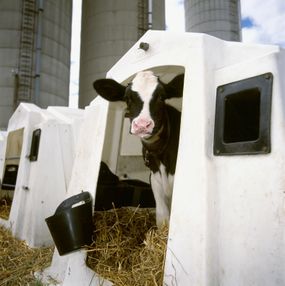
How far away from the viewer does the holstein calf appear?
7.80 feet

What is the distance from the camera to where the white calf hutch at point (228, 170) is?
141 cm

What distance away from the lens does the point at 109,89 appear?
2.64 metres

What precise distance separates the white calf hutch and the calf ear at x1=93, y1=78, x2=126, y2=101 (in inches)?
26.1

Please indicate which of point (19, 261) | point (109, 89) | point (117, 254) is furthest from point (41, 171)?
point (117, 254)

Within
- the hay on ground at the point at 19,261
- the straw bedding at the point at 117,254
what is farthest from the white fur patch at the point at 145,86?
the hay on ground at the point at 19,261

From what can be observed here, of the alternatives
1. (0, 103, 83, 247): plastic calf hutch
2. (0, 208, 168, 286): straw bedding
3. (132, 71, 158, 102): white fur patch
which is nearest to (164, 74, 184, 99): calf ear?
(132, 71, 158, 102): white fur patch

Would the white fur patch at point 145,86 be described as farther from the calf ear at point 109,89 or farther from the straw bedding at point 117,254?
the straw bedding at point 117,254

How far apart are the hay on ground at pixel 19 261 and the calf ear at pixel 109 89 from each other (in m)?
1.44

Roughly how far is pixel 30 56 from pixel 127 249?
8148 mm

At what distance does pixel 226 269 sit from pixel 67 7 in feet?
35.2

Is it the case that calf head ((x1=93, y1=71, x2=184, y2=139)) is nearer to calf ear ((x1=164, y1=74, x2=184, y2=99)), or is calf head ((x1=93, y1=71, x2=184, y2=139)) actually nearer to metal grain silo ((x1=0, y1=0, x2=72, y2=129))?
calf ear ((x1=164, y1=74, x2=184, y2=99))

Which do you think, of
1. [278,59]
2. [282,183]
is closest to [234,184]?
[282,183]

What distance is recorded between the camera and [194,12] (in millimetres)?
14680

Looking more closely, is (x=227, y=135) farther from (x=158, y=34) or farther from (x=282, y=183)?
(x=158, y=34)
